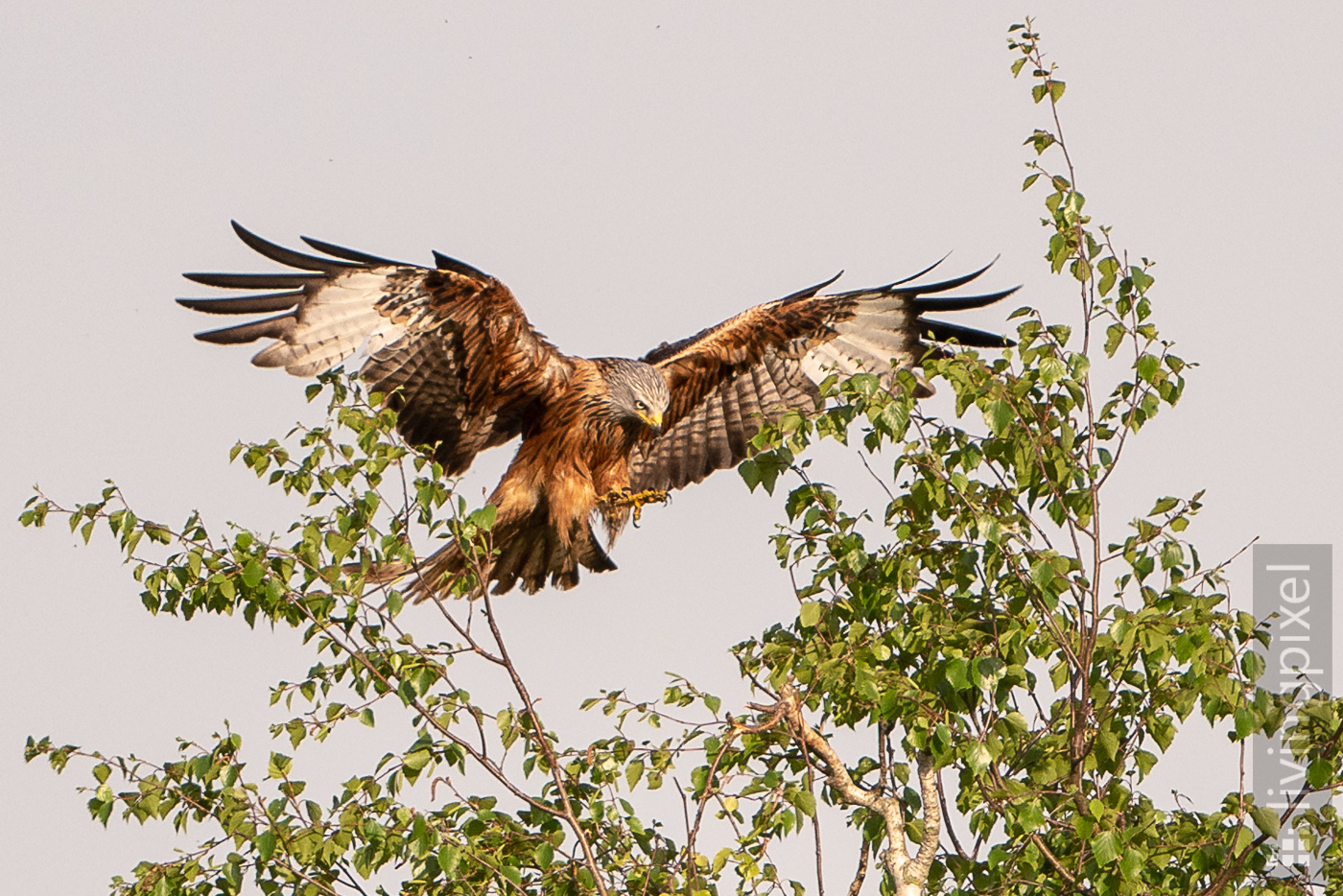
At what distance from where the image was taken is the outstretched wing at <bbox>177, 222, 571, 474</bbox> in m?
6.04

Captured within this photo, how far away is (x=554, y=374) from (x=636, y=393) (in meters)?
0.46

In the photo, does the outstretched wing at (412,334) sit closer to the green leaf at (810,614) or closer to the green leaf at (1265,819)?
the green leaf at (810,614)

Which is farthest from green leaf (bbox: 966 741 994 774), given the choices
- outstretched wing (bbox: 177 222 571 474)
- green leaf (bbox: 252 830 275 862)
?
outstretched wing (bbox: 177 222 571 474)

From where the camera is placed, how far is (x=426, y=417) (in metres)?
7.04

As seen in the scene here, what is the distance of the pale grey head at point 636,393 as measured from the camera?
7090 millimetres

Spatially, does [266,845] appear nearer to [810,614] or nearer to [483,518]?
[483,518]

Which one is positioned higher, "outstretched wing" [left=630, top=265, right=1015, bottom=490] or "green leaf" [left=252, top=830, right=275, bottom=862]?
"outstretched wing" [left=630, top=265, right=1015, bottom=490]

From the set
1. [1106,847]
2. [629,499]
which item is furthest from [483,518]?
[629,499]

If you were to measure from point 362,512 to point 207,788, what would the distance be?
84cm

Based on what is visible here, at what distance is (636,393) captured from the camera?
23.2 ft

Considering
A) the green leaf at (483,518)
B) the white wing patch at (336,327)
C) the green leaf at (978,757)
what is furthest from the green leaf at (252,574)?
the white wing patch at (336,327)

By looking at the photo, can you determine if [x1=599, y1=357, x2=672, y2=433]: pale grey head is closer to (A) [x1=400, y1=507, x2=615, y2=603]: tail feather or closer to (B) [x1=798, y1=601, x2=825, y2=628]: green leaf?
(A) [x1=400, y1=507, x2=615, y2=603]: tail feather

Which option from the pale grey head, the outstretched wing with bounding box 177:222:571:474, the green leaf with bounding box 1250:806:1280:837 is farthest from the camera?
the pale grey head

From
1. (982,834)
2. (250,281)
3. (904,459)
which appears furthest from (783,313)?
(982,834)
